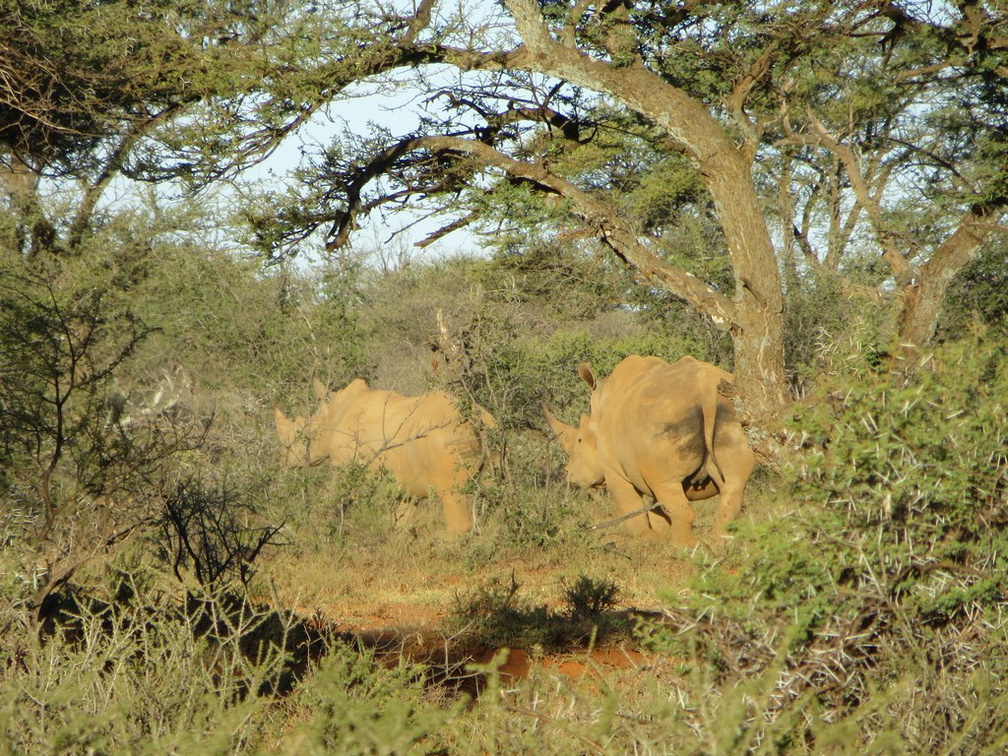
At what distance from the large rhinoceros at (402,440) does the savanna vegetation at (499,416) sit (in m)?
0.28

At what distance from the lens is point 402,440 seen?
12516mm

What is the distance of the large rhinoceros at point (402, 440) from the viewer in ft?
38.7

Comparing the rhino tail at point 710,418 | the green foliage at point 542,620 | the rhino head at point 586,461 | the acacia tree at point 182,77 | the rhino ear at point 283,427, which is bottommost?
the green foliage at point 542,620

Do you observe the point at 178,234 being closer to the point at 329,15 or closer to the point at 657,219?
the point at 657,219

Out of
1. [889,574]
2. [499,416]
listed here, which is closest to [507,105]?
[499,416]

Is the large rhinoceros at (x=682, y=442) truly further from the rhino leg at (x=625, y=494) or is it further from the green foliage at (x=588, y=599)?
the green foliage at (x=588, y=599)

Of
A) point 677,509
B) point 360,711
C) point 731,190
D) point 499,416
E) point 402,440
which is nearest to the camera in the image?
point 360,711

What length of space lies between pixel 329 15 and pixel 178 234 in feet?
37.2

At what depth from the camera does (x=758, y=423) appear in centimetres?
798

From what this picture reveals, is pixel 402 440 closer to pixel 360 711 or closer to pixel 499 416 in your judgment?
pixel 499 416

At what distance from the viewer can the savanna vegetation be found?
4109 mm

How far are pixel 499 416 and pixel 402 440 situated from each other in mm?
1512

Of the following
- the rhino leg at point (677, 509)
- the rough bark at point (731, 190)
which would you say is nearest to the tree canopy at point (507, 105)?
the rough bark at point (731, 190)

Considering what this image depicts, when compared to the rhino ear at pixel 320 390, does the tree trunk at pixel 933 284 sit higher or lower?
higher
